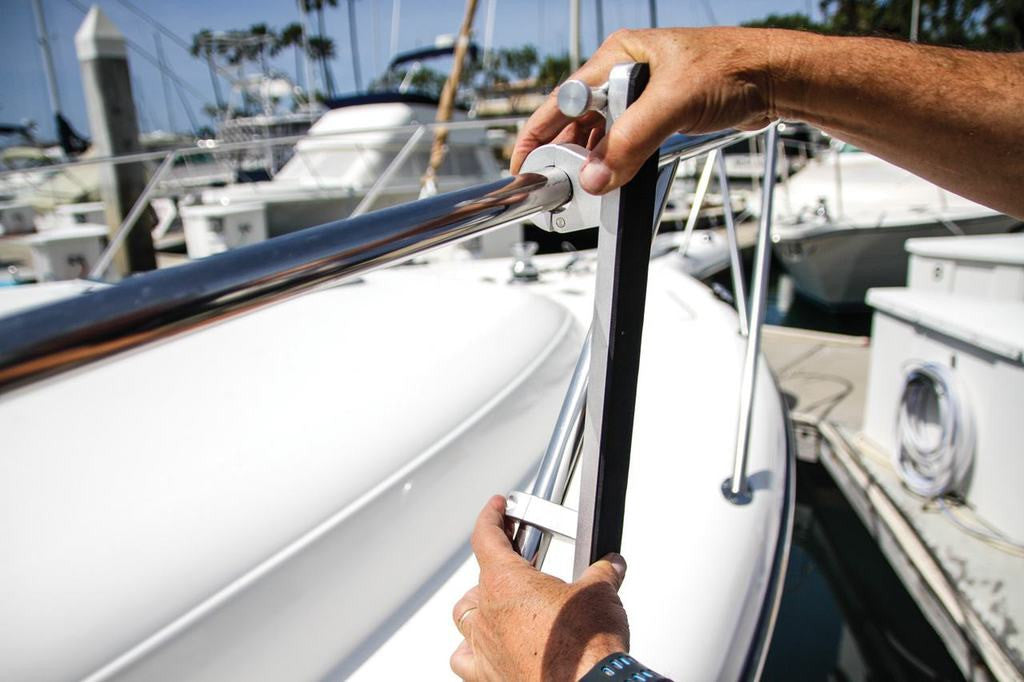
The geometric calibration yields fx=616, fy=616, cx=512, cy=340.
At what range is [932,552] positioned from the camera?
2221 mm

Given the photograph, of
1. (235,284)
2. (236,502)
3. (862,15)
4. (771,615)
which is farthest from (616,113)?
(862,15)

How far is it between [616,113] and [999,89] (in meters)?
0.42

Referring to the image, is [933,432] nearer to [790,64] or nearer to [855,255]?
[790,64]

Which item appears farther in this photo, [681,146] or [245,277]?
[681,146]

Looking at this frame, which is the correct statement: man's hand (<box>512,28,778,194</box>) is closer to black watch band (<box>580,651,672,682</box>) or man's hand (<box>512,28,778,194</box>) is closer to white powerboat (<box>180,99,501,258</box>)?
black watch band (<box>580,651,672,682</box>)

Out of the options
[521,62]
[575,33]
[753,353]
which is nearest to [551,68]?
[521,62]

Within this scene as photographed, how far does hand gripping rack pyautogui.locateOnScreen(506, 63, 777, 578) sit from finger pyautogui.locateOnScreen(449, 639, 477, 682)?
0.35ft

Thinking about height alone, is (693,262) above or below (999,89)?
below

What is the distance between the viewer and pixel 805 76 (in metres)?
0.60

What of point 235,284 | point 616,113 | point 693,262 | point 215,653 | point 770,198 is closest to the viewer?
point 235,284

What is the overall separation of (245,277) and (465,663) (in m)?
0.43

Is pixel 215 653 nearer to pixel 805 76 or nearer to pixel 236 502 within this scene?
pixel 236 502


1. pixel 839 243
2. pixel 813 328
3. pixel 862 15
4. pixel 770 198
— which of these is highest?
pixel 862 15

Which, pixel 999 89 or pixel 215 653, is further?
pixel 215 653
